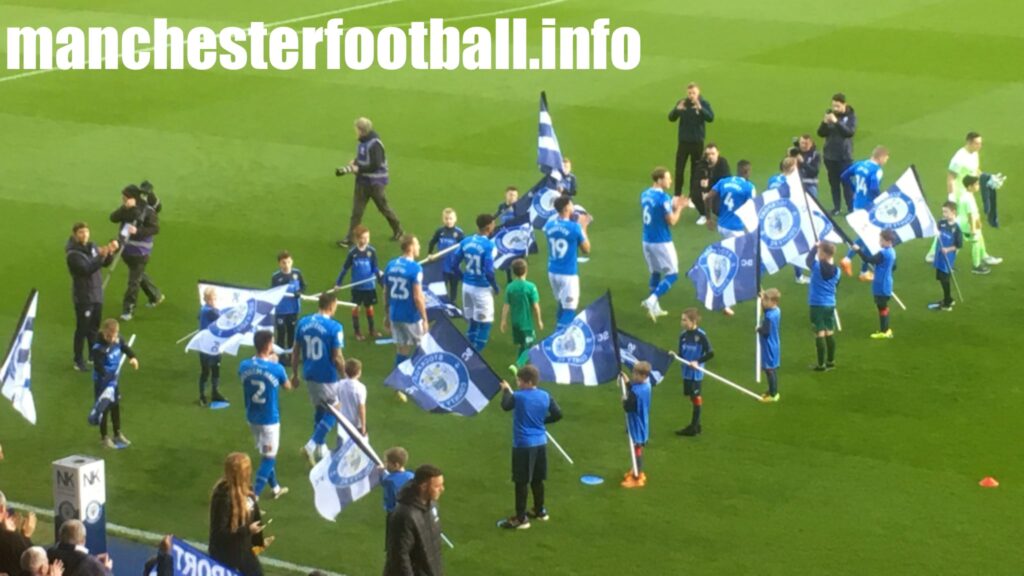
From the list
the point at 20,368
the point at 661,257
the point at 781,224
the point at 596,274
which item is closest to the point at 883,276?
the point at 781,224

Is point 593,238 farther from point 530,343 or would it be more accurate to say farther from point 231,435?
point 231,435

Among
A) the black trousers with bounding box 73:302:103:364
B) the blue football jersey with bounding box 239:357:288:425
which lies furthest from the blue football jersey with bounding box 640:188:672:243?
the blue football jersey with bounding box 239:357:288:425

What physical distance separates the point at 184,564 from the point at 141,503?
566 centimetres

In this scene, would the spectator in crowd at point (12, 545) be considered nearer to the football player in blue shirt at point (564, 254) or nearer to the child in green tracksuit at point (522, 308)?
the child in green tracksuit at point (522, 308)

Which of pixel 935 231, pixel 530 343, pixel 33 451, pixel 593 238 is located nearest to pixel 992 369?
pixel 935 231

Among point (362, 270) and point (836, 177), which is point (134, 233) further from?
point (836, 177)

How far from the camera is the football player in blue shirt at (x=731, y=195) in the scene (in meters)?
25.3

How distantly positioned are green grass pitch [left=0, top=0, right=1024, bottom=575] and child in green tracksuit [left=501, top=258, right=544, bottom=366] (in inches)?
24.9

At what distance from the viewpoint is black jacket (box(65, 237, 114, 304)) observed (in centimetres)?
2247

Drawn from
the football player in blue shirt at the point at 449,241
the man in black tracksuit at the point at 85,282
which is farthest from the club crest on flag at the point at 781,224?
the man in black tracksuit at the point at 85,282

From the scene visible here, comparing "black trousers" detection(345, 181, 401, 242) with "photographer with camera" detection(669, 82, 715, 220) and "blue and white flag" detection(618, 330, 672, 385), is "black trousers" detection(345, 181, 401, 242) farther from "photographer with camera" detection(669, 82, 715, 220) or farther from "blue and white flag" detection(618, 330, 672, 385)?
"blue and white flag" detection(618, 330, 672, 385)

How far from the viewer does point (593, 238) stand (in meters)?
28.1

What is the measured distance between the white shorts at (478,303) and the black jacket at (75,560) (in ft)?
31.9

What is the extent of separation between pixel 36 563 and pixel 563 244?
11255mm
